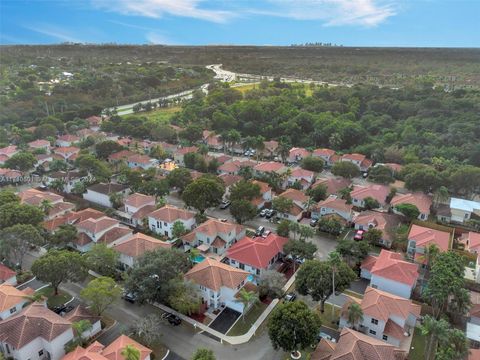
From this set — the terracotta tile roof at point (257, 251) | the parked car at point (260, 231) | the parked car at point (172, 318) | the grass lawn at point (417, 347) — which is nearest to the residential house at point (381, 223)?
the parked car at point (260, 231)

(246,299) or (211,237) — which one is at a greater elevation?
(211,237)

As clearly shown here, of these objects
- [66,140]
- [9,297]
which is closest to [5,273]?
[9,297]

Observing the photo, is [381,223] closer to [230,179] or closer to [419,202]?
[419,202]

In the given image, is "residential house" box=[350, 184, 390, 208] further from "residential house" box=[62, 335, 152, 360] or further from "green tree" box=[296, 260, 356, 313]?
"residential house" box=[62, 335, 152, 360]

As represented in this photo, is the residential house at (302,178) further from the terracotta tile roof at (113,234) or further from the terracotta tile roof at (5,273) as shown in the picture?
the terracotta tile roof at (5,273)

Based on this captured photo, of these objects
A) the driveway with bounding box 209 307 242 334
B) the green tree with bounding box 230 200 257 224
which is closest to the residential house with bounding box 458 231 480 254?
the green tree with bounding box 230 200 257 224

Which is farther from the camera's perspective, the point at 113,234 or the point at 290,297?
the point at 113,234
